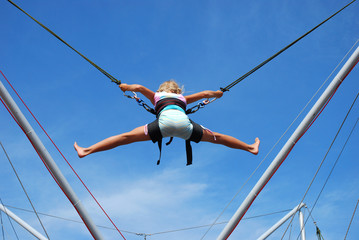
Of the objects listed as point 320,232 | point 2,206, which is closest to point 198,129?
point 2,206

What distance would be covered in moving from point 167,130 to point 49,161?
1634mm

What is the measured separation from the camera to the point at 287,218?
984cm

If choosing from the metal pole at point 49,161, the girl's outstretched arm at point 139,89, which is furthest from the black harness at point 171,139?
the metal pole at point 49,161

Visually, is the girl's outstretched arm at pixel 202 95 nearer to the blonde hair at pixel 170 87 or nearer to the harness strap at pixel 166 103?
the blonde hair at pixel 170 87

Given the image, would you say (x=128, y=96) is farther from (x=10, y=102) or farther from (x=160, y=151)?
(x=10, y=102)

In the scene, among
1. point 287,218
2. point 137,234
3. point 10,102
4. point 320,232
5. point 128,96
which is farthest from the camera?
point 137,234

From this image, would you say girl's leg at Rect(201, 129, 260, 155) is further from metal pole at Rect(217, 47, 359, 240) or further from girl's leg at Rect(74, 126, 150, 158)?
girl's leg at Rect(74, 126, 150, 158)

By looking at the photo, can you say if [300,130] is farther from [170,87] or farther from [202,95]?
[170,87]

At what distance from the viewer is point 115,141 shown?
17.7 ft

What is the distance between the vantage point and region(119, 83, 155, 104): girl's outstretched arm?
577cm

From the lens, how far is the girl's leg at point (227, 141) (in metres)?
5.66

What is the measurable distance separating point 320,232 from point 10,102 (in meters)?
8.29

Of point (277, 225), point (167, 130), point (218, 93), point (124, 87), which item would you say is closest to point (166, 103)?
point (167, 130)

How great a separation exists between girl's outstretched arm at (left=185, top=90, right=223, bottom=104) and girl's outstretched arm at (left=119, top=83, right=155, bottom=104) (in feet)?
1.82
